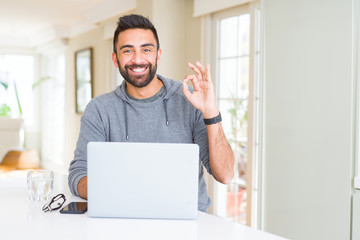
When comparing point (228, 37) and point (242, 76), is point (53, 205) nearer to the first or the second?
point (242, 76)

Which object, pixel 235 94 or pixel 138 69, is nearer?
pixel 138 69

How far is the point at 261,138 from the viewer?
2.53 metres

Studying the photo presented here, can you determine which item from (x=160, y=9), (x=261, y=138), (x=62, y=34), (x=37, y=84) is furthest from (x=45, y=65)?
(x=261, y=138)

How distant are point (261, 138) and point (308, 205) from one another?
47 cm

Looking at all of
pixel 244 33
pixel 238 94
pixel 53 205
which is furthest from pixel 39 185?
pixel 244 33

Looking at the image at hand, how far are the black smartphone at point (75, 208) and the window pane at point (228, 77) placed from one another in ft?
8.28

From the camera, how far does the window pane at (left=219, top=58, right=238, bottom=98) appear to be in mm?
3768

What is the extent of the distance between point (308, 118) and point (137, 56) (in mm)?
1038

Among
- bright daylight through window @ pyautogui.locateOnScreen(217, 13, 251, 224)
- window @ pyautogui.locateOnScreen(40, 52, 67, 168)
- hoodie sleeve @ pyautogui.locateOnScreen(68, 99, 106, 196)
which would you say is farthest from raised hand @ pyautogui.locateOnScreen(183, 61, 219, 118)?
window @ pyautogui.locateOnScreen(40, 52, 67, 168)

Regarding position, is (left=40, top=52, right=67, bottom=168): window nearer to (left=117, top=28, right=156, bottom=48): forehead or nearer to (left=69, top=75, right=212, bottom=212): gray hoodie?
(left=69, top=75, right=212, bottom=212): gray hoodie

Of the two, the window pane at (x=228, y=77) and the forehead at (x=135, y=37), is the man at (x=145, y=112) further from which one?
the window pane at (x=228, y=77)

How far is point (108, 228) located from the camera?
1.19 meters

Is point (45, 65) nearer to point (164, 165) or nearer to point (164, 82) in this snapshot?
point (164, 82)

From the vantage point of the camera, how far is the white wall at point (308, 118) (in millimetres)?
2092
